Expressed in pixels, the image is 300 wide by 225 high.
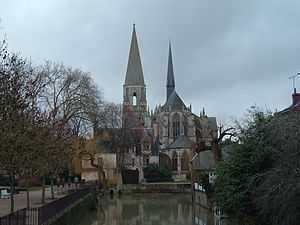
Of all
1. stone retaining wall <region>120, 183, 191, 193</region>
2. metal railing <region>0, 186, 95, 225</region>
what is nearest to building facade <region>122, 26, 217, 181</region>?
stone retaining wall <region>120, 183, 191, 193</region>

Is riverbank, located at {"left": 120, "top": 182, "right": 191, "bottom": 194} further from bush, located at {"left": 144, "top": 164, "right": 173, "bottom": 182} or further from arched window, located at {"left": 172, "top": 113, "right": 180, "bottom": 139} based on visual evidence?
arched window, located at {"left": 172, "top": 113, "right": 180, "bottom": 139}

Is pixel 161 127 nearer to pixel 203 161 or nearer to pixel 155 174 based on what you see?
pixel 155 174

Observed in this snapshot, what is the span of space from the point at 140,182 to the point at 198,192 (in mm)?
29591

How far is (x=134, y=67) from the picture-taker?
123 metres

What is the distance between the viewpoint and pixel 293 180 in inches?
629

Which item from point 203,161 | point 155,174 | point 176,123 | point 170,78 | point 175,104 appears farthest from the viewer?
point 170,78

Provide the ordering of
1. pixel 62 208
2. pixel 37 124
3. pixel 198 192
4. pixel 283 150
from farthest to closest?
pixel 198 192, pixel 62 208, pixel 37 124, pixel 283 150

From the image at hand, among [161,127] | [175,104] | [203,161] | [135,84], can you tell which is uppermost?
[135,84]

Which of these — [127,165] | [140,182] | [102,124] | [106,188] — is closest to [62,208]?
[102,124]

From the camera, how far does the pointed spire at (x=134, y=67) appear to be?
396ft

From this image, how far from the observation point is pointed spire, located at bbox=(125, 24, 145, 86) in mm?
120750

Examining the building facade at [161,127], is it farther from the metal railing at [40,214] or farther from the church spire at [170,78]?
the metal railing at [40,214]

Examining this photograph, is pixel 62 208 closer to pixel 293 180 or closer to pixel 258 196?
pixel 258 196

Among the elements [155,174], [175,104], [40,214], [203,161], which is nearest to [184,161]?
[155,174]
